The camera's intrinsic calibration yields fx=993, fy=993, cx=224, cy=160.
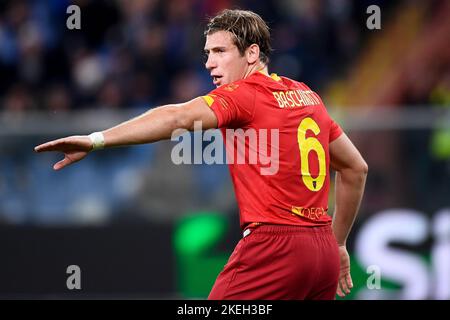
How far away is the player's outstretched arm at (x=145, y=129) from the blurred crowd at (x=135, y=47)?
7.69 metres

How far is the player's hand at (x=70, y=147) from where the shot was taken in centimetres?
536

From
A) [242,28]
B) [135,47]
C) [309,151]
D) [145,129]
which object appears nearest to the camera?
[145,129]

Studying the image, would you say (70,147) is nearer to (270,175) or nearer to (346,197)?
(270,175)

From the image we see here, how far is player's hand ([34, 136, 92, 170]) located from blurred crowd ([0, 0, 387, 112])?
26.2 feet

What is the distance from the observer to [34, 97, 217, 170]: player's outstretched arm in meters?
5.47

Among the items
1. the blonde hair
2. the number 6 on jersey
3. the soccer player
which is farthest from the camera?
the blonde hair

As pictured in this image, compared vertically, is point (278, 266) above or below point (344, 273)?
above

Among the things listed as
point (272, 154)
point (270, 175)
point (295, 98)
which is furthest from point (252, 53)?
point (270, 175)

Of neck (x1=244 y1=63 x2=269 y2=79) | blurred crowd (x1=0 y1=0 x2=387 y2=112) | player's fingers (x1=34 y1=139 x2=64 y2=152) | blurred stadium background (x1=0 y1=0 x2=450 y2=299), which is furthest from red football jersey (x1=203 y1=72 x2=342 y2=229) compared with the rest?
blurred crowd (x1=0 y1=0 x2=387 y2=112)

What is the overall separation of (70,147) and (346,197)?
226 cm

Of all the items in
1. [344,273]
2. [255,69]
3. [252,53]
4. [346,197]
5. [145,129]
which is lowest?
[344,273]

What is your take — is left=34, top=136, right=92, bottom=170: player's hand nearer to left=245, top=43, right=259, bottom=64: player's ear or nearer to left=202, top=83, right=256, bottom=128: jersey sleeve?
left=202, top=83, right=256, bottom=128: jersey sleeve

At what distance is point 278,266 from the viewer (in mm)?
6000
